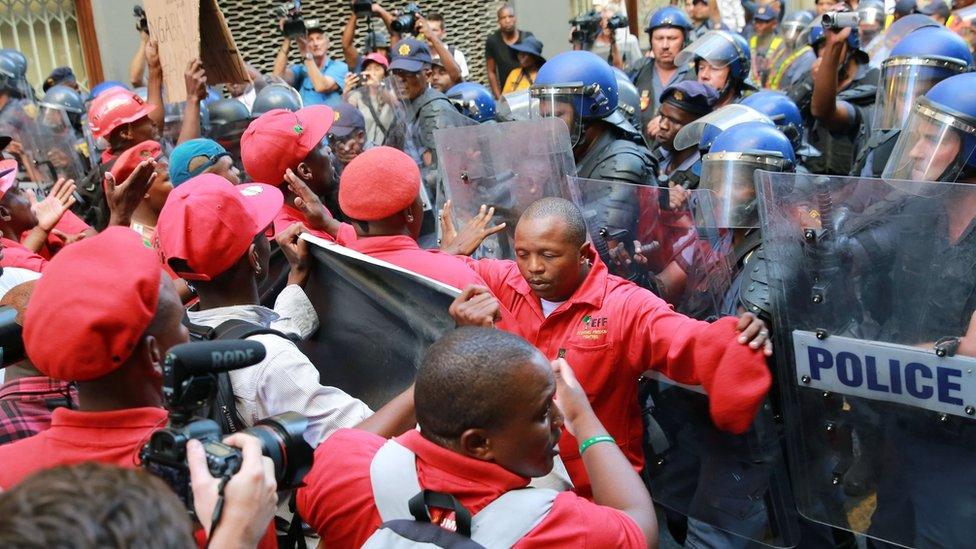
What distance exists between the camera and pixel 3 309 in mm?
2404

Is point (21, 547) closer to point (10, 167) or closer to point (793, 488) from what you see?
point (793, 488)

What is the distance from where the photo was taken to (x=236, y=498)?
156 cm

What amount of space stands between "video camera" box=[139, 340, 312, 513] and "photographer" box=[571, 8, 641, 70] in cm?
825

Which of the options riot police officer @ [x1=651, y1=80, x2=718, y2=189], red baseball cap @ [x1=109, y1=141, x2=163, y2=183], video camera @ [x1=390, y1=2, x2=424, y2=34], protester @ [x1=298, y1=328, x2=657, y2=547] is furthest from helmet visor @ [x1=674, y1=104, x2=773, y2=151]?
video camera @ [x1=390, y1=2, x2=424, y2=34]

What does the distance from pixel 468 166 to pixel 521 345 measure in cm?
252

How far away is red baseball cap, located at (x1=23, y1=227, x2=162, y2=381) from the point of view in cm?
177

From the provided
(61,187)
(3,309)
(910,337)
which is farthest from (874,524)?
(61,187)

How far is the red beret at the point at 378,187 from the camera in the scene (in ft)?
11.0

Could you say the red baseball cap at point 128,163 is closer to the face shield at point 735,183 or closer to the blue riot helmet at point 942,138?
the face shield at point 735,183

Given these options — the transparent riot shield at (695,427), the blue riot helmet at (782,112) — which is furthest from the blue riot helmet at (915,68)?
the transparent riot shield at (695,427)

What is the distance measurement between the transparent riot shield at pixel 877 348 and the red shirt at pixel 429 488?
123 centimetres

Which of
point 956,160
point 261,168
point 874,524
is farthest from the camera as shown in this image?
point 261,168

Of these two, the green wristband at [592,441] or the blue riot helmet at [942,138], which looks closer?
the green wristband at [592,441]

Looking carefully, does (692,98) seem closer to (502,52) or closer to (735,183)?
(735,183)
